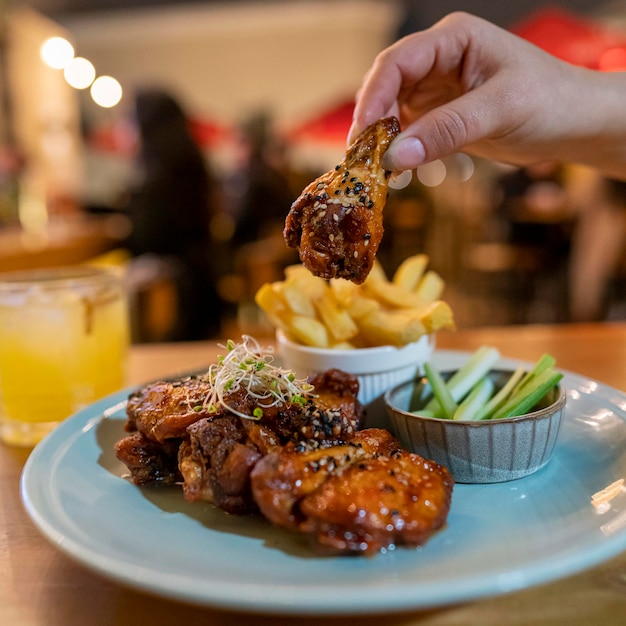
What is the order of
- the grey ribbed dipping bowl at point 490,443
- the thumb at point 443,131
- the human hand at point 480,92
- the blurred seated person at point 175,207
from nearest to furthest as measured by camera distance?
the grey ribbed dipping bowl at point 490,443, the thumb at point 443,131, the human hand at point 480,92, the blurred seated person at point 175,207

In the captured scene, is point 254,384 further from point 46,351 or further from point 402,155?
point 46,351

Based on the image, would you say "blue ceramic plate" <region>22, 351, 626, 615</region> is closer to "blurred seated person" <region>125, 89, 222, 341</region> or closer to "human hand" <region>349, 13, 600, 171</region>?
"human hand" <region>349, 13, 600, 171</region>

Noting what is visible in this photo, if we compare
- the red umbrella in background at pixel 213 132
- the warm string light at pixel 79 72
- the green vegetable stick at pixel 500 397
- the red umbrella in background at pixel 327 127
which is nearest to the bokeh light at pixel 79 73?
the warm string light at pixel 79 72

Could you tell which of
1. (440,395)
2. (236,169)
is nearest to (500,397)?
(440,395)

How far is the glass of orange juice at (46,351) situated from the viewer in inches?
74.8

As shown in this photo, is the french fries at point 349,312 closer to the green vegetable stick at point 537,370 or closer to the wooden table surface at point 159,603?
the green vegetable stick at point 537,370

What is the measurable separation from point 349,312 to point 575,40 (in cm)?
980

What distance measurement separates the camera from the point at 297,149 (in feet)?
52.8

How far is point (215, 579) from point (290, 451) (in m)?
0.34

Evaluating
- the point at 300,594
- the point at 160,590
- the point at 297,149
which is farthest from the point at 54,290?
the point at 297,149

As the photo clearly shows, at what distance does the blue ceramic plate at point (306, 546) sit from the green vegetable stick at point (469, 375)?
0.29 metres

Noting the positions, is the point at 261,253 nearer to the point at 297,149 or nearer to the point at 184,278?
the point at 184,278

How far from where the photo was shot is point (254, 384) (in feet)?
4.88

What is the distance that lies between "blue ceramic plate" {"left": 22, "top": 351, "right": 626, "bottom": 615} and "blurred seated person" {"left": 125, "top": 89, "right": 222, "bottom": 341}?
3878 millimetres
